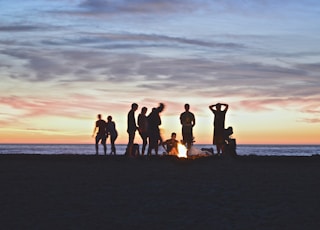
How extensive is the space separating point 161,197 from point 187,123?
12277mm

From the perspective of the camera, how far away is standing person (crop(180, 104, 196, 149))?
27250mm

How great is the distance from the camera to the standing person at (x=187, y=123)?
27250mm

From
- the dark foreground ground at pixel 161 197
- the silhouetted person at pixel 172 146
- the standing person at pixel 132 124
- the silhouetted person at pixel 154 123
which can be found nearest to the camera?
the dark foreground ground at pixel 161 197

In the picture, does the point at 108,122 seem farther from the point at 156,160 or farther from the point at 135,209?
the point at 135,209

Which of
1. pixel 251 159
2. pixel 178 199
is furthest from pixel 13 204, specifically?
pixel 251 159

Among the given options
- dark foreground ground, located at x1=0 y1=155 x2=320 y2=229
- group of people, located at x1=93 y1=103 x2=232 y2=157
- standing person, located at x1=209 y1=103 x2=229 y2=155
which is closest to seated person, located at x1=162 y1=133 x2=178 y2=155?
group of people, located at x1=93 y1=103 x2=232 y2=157

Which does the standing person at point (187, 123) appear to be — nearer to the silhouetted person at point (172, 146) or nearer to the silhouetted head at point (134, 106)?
the silhouetted person at point (172, 146)

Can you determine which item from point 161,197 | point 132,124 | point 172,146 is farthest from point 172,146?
point 161,197

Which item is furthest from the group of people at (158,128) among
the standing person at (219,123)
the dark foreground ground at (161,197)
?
the dark foreground ground at (161,197)

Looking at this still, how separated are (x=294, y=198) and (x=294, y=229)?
305cm

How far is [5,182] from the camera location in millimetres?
18031

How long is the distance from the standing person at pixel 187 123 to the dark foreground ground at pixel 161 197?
4.63 metres

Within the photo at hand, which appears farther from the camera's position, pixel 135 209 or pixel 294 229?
pixel 135 209

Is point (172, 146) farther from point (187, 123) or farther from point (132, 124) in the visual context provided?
point (132, 124)
